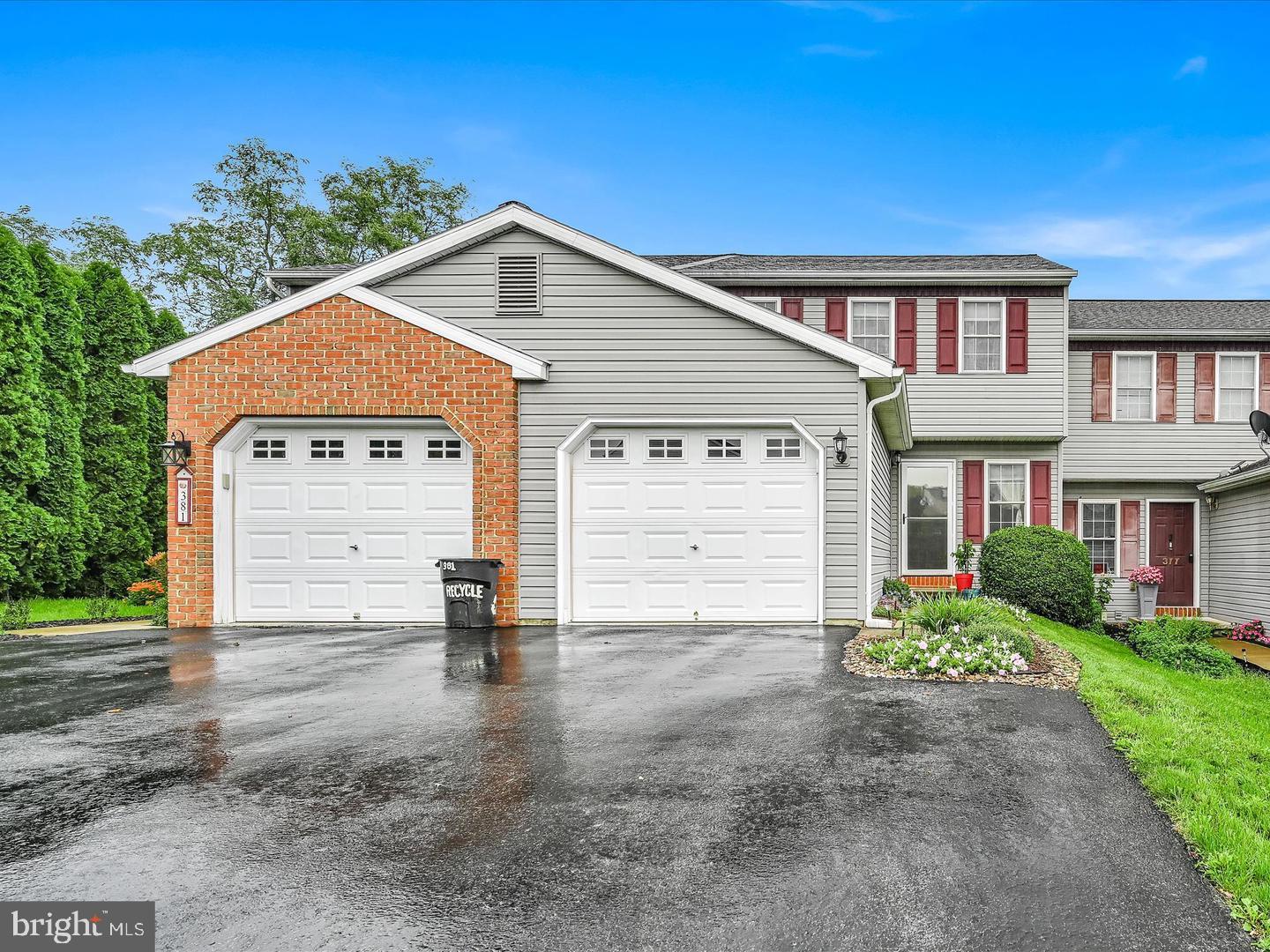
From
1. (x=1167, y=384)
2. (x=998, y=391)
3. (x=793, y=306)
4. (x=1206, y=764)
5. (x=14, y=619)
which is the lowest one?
(x=14, y=619)

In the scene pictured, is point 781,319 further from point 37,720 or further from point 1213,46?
point 1213,46

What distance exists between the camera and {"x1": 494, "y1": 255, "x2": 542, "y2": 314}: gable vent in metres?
11.2

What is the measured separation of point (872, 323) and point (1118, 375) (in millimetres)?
5778

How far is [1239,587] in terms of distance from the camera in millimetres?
15906

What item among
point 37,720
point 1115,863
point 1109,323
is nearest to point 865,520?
point 1115,863

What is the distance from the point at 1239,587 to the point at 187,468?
18693mm

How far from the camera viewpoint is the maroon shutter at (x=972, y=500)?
51.7 feet

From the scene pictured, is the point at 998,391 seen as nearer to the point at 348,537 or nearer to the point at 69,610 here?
the point at 348,537

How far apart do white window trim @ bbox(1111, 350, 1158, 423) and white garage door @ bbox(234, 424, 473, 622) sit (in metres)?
13.9

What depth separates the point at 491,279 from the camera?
448 inches

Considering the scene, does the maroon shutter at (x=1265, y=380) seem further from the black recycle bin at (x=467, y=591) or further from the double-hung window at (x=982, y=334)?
the black recycle bin at (x=467, y=591)

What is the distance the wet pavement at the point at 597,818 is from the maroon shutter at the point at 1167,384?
44.7ft

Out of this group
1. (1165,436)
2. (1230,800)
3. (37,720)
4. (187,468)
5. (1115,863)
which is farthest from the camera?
(1165,436)

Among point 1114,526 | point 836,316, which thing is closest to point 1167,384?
point 1114,526
